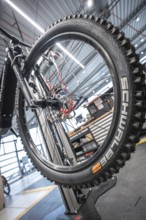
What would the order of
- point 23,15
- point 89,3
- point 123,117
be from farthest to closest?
point 89,3 < point 23,15 < point 123,117

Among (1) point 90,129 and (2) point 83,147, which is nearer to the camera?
(1) point 90,129

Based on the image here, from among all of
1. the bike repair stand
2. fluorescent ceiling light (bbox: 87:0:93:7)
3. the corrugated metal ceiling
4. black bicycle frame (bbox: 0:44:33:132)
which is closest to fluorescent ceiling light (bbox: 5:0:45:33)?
the corrugated metal ceiling

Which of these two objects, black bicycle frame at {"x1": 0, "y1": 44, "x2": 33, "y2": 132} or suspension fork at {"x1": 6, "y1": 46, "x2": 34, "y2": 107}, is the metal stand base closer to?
suspension fork at {"x1": 6, "y1": 46, "x2": 34, "y2": 107}

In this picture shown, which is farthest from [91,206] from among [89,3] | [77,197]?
[89,3]

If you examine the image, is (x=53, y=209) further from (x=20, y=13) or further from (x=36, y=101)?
(x=20, y=13)

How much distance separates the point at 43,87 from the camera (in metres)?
1.33

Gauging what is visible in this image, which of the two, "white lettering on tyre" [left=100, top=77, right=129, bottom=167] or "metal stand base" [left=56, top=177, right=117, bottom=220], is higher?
"white lettering on tyre" [left=100, top=77, right=129, bottom=167]

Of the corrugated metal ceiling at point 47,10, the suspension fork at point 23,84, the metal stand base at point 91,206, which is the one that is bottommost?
the metal stand base at point 91,206

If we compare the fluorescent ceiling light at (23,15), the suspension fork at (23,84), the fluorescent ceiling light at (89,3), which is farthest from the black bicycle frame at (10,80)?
the fluorescent ceiling light at (89,3)

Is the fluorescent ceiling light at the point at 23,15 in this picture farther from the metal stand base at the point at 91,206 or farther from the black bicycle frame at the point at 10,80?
the metal stand base at the point at 91,206

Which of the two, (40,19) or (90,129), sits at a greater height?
(40,19)

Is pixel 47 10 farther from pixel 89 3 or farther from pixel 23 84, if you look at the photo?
pixel 23 84

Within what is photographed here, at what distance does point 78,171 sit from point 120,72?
0.57m

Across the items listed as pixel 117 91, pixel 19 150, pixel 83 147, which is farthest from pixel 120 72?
pixel 19 150
